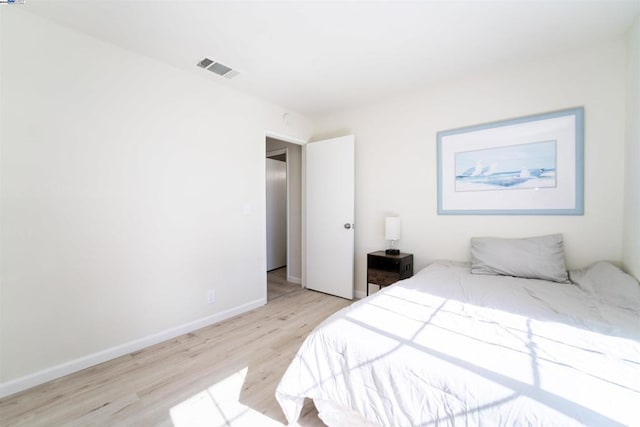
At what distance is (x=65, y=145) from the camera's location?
1904 millimetres

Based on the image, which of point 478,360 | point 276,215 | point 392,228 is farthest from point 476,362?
point 276,215

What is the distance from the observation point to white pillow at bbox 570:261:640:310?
61.3 inches

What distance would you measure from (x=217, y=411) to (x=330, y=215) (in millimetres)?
2406

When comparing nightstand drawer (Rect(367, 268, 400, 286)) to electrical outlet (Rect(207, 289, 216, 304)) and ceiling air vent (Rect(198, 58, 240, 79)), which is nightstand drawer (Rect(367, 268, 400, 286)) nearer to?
electrical outlet (Rect(207, 289, 216, 304))

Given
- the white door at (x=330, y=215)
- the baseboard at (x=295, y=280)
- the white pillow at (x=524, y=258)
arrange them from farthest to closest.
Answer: the baseboard at (x=295, y=280) → the white door at (x=330, y=215) → the white pillow at (x=524, y=258)

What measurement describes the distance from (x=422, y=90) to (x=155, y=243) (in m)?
3.10

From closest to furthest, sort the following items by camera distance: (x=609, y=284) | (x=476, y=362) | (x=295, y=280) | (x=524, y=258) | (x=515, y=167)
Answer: (x=476, y=362)
(x=609, y=284)
(x=524, y=258)
(x=515, y=167)
(x=295, y=280)

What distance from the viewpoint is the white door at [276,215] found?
5.00m

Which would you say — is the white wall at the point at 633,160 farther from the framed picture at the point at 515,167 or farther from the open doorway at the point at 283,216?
the open doorway at the point at 283,216

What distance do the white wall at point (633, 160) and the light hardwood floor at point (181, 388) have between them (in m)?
2.40

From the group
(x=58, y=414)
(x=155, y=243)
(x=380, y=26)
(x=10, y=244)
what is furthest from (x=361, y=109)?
(x=58, y=414)

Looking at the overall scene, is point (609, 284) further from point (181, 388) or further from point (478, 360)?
point (181, 388)

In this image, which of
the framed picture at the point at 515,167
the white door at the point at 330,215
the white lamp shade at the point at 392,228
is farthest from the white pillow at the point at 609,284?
the white door at the point at 330,215

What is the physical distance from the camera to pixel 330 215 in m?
3.55
